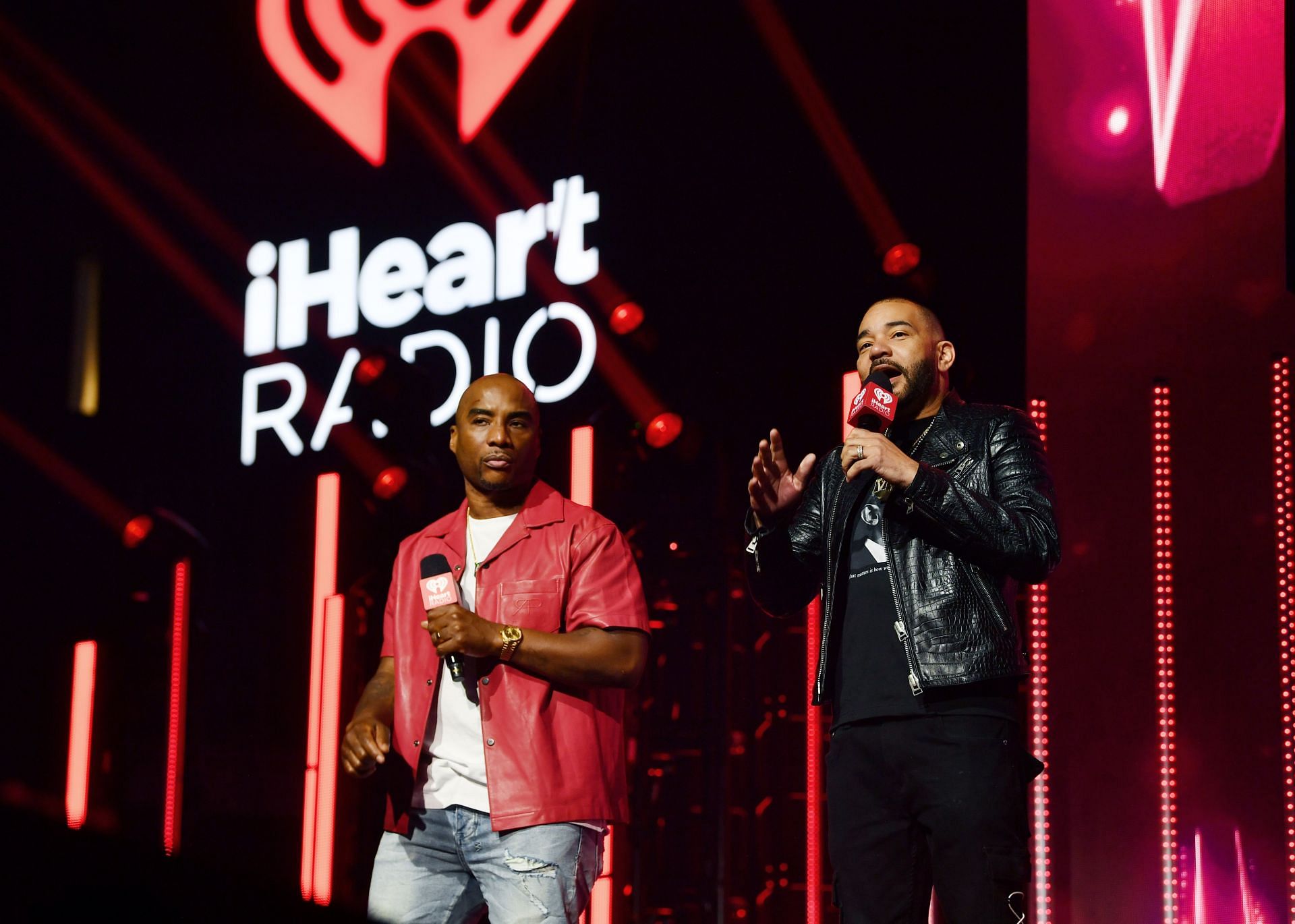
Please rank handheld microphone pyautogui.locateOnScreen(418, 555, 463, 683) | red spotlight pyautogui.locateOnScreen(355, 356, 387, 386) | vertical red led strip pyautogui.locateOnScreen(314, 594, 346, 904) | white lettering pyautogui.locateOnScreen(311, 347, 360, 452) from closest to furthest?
handheld microphone pyautogui.locateOnScreen(418, 555, 463, 683) < vertical red led strip pyautogui.locateOnScreen(314, 594, 346, 904) < red spotlight pyautogui.locateOnScreen(355, 356, 387, 386) < white lettering pyautogui.locateOnScreen(311, 347, 360, 452)

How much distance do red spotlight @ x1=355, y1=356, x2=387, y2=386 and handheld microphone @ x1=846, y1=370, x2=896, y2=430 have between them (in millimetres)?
2828

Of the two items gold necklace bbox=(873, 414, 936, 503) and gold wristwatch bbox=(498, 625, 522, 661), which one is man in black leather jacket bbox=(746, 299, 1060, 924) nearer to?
gold necklace bbox=(873, 414, 936, 503)

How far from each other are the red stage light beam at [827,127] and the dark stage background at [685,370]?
0.01 metres

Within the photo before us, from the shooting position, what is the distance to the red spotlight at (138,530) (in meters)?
5.60

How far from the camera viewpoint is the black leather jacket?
7.73 feet

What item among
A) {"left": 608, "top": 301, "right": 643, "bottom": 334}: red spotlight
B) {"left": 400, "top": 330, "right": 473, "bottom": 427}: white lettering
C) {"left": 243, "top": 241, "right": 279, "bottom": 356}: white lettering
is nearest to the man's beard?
{"left": 608, "top": 301, "right": 643, "bottom": 334}: red spotlight

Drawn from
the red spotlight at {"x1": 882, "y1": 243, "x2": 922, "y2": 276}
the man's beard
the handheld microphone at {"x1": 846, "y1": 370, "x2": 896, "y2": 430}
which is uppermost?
the red spotlight at {"x1": 882, "y1": 243, "x2": 922, "y2": 276}

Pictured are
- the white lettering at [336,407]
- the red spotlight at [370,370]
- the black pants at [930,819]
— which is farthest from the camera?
the white lettering at [336,407]

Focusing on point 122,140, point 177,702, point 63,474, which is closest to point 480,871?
point 177,702

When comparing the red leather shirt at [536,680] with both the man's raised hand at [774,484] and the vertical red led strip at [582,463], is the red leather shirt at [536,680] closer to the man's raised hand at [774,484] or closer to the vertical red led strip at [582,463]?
the man's raised hand at [774,484]

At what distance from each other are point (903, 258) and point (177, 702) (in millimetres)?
3180

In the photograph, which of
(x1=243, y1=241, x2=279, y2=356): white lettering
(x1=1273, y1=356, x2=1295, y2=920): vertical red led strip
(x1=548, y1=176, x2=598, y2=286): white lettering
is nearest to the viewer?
(x1=1273, y1=356, x2=1295, y2=920): vertical red led strip

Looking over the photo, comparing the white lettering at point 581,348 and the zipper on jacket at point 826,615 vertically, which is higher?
the white lettering at point 581,348

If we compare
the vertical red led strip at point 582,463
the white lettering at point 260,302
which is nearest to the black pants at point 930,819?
the vertical red led strip at point 582,463
